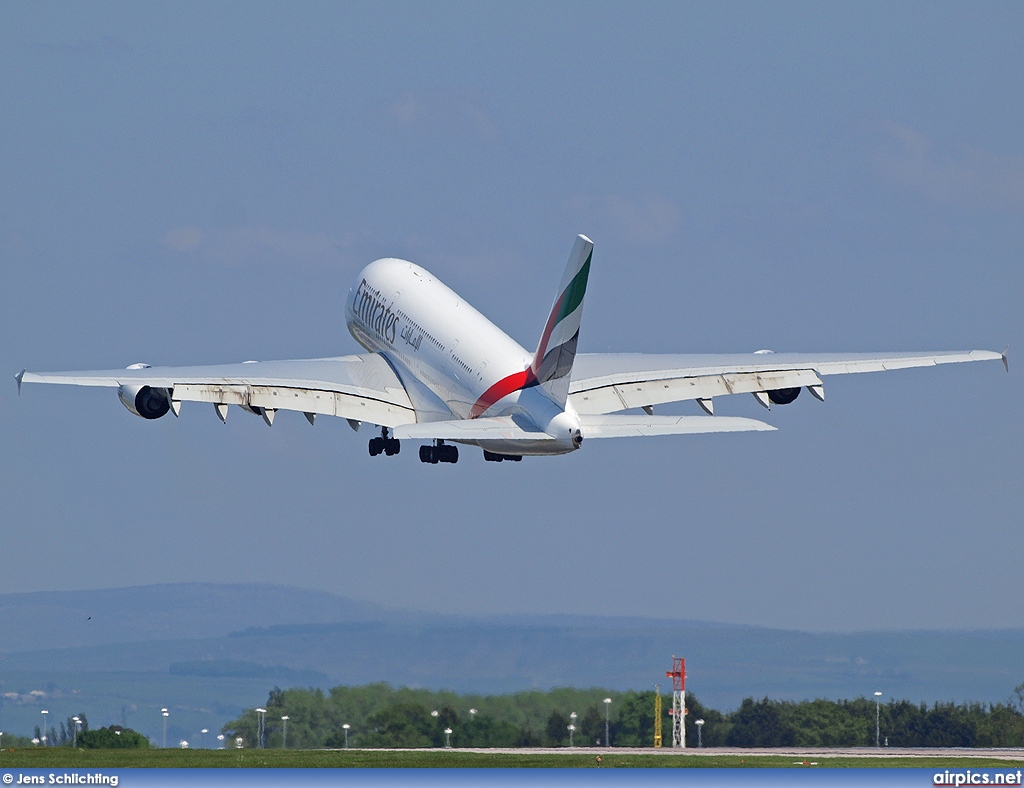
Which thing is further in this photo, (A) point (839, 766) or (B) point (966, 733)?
(B) point (966, 733)

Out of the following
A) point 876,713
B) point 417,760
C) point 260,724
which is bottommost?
point 417,760

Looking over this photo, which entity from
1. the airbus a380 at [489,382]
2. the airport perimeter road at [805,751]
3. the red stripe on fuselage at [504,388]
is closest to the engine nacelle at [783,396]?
the airbus a380 at [489,382]

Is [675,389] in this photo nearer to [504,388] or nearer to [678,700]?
[504,388]

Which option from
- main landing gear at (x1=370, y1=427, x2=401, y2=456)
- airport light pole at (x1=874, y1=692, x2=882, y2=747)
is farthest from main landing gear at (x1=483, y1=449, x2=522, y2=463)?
airport light pole at (x1=874, y1=692, x2=882, y2=747)

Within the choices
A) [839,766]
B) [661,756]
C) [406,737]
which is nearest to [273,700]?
[406,737]

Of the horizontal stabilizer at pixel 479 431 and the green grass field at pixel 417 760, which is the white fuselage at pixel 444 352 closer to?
the horizontal stabilizer at pixel 479 431

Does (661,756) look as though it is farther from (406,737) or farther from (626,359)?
(626,359)

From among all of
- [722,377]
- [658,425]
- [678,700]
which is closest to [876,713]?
[678,700]
